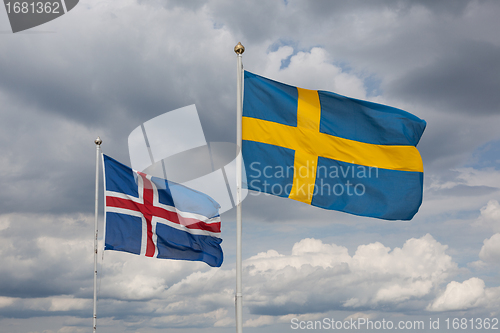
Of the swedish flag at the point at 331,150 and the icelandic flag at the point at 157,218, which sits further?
the icelandic flag at the point at 157,218

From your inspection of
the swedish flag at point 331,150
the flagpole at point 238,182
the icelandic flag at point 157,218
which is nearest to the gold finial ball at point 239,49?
the flagpole at point 238,182

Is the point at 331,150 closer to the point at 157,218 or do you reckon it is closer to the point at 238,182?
the point at 238,182

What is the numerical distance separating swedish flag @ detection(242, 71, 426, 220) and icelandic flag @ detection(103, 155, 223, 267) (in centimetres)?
799

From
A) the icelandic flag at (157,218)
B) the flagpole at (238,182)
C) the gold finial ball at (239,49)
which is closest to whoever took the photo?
the flagpole at (238,182)

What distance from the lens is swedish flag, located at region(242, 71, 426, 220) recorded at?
1327cm

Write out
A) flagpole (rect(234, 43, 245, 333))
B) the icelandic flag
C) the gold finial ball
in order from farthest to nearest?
the icelandic flag → the gold finial ball → flagpole (rect(234, 43, 245, 333))

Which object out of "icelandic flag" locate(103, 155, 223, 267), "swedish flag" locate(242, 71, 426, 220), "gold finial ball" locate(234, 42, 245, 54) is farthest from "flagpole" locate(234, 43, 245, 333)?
"icelandic flag" locate(103, 155, 223, 267)

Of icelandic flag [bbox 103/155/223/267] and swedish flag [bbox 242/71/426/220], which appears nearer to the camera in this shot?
swedish flag [bbox 242/71/426/220]

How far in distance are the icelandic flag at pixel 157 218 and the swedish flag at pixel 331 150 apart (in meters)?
7.99

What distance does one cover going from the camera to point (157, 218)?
1958 centimetres

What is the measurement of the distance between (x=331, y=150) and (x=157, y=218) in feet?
29.1

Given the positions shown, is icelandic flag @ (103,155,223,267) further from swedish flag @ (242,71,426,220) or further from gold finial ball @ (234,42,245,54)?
gold finial ball @ (234,42,245,54)

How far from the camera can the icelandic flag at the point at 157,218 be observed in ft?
61.4

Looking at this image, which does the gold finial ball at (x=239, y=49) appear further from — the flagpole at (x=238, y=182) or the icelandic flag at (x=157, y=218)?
the icelandic flag at (x=157, y=218)
